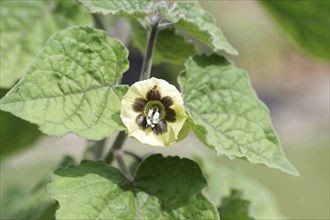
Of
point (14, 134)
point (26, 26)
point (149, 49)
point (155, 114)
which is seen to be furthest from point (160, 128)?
point (14, 134)

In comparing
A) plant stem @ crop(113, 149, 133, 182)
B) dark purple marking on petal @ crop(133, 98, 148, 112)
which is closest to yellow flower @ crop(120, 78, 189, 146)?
dark purple marking on petal @ crop(133, 98, 148, 112)

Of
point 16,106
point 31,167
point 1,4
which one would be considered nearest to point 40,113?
point 16,106

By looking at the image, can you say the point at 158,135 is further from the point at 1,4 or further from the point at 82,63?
the point at 1,4

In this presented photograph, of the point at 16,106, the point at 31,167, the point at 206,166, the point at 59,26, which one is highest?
the point at 16,106

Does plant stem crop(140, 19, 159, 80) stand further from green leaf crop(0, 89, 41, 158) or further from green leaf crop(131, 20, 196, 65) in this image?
green leaf crop(0, 89, 41, 158)

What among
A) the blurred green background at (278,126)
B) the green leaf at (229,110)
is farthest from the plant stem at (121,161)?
the blurred green background at (278,126)

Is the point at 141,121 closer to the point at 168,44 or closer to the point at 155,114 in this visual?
the point at 155,114
